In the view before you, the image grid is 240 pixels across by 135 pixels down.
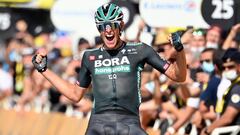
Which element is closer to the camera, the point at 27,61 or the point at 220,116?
the point at 220,116

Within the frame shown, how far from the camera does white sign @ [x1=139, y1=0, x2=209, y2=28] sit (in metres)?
13.1

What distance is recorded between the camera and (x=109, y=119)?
27.8 ft

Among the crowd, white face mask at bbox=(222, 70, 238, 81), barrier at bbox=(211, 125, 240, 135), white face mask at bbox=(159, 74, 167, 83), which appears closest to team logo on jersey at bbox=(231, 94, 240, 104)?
the crowd

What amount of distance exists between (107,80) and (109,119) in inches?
15.7

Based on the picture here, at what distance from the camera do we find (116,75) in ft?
28.0

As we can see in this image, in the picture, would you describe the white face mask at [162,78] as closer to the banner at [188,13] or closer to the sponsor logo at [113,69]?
the banner at [188,13]

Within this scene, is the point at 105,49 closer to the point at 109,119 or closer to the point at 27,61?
the point at 109,119

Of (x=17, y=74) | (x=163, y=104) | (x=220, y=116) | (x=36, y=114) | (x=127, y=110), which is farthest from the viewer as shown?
(x=17, y=74)

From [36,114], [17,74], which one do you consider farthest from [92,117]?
[17,74]

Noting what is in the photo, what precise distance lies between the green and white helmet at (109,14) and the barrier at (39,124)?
5.59 m

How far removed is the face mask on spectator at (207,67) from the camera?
12.4m

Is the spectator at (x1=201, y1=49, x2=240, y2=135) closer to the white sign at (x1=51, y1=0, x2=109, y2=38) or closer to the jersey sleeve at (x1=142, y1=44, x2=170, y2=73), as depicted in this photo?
the jersey sleeve at (x1=142, y1=44, x2=170, y2=73)

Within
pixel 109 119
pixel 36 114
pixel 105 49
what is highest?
pixel 105 49

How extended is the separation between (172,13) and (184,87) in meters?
1.80
